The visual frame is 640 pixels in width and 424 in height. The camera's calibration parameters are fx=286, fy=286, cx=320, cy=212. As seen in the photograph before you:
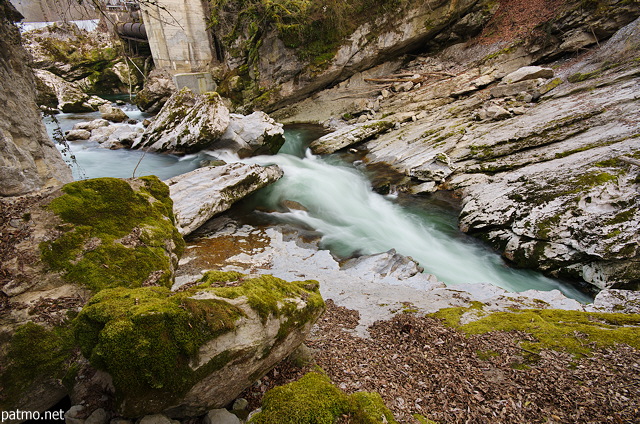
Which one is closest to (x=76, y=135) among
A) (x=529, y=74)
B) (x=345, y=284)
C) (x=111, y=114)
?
(x=111, y=114)

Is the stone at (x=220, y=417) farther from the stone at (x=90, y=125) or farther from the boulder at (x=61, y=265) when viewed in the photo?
the stone at (x=90, y=125)

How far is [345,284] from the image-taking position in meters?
6.23

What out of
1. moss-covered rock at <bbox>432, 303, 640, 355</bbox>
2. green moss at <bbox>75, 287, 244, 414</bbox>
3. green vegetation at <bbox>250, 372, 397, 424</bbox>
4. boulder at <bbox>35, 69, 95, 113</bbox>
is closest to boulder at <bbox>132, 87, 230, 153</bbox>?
green moss at <bbox>75, 287, 244, 414</bbox>

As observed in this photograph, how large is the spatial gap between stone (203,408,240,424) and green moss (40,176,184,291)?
2.12 m

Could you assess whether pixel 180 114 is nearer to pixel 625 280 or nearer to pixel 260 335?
pixel 260 335

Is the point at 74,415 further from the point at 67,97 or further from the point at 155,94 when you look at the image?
the point at 67,97

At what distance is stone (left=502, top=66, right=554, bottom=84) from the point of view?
1294cm

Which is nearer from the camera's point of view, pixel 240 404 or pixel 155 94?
pixel 240 404

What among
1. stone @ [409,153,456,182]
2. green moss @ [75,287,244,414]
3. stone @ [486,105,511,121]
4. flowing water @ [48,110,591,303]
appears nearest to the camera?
green moss @ [75,287,244,414]

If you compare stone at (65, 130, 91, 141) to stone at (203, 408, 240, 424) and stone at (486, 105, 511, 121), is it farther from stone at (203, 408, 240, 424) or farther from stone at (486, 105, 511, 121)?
stone at (486, 105, 511, 121)

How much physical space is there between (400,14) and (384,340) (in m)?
20.4

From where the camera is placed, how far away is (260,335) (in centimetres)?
269

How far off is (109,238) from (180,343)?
256 cm

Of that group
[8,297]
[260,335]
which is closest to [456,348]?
[260,335]
